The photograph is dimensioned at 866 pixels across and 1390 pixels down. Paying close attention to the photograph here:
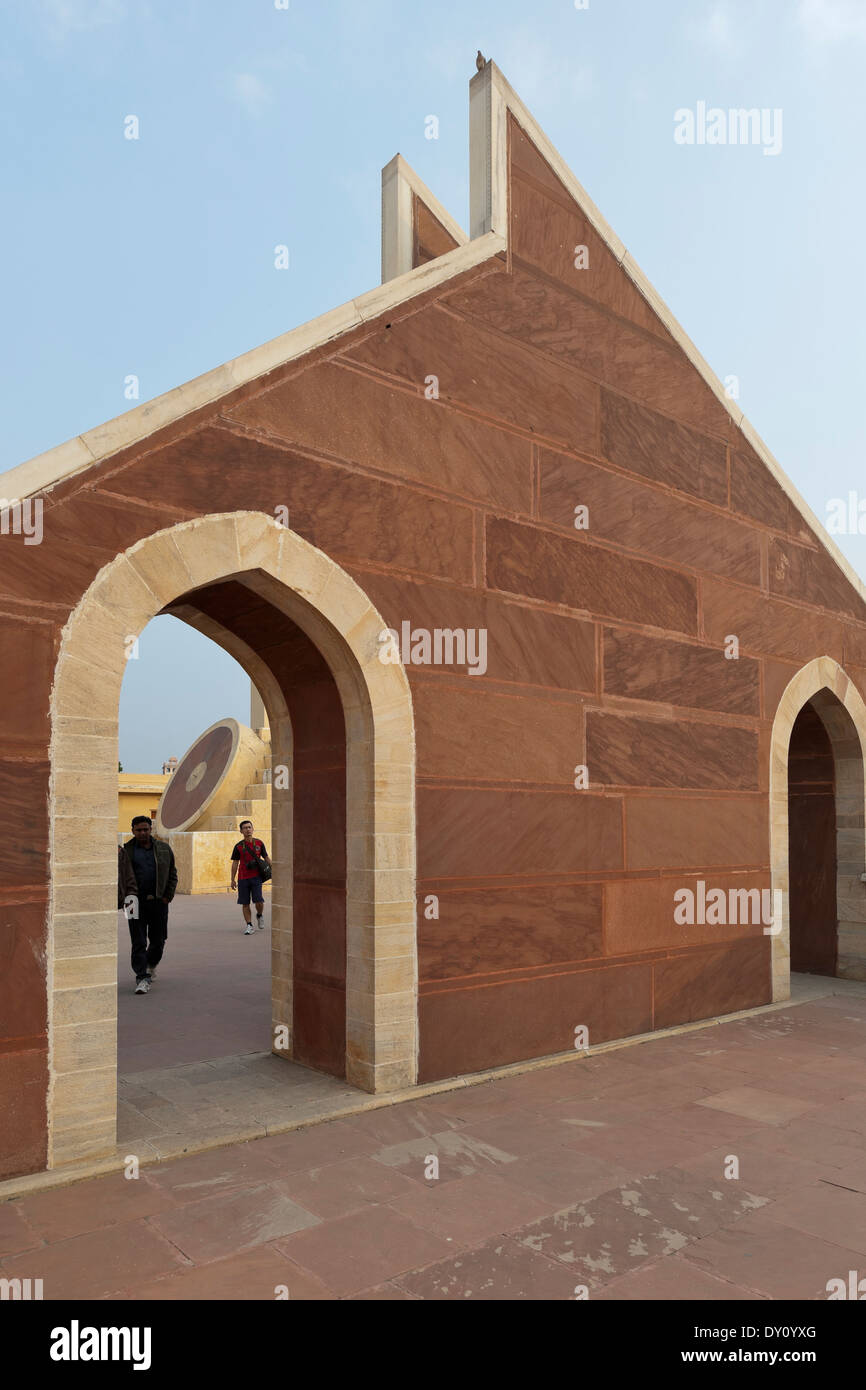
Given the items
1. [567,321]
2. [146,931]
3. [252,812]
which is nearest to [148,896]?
[146,931]

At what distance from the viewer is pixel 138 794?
114 ft

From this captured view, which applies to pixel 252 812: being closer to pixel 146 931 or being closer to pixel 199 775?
pixel 199 775

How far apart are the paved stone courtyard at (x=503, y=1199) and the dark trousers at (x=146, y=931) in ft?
8.96

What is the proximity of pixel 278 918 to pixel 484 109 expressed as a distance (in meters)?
5.74

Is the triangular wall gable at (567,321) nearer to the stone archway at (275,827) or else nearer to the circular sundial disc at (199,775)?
the stone archway at (275,827)

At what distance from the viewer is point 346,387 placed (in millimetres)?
5980

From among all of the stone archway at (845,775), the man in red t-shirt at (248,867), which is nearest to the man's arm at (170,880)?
the man in red t-shirt at (248,867)

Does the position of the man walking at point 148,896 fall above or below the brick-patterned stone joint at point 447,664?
below

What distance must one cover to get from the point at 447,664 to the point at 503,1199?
3.10 metres

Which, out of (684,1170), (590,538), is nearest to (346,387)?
(590,538)

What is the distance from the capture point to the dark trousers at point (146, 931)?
9156 millimetres
